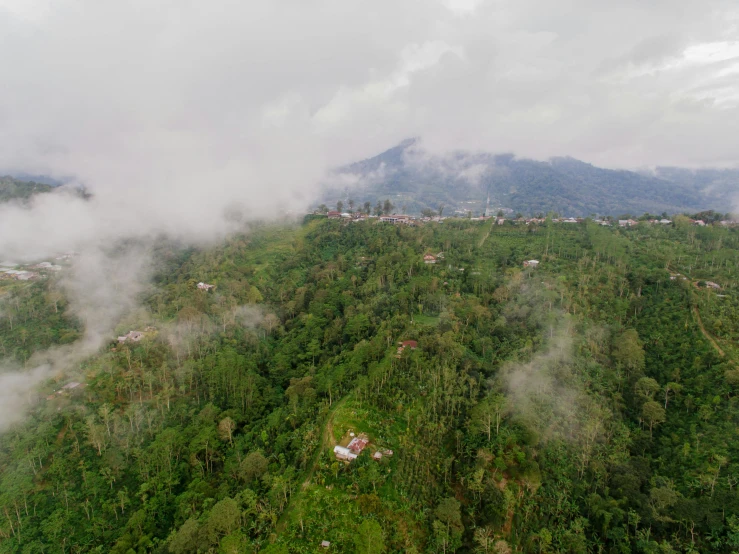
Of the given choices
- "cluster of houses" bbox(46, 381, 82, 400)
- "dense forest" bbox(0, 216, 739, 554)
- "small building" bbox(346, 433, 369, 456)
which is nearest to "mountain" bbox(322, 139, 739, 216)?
"dense forest" bbox(0, 216, 739, 554)

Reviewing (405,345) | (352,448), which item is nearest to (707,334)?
(405,345)

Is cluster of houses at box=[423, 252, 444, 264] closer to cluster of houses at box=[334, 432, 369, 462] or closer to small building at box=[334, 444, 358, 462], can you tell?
cluster of houses at box=[334, 432, 369, 462]

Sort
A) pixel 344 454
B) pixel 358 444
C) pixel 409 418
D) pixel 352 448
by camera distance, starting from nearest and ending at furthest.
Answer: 1. pixel 344 454
2. pixel 352 448
3. pixel 358 444
4. pixel 409 418

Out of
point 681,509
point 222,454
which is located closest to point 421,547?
point 681,509

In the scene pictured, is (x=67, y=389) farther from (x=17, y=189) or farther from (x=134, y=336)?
(x=17, y=189)

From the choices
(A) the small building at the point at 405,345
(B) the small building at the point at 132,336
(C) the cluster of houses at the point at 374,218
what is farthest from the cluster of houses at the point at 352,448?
(C) the cluster of houses at the point at 374,218

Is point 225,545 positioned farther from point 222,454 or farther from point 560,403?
point 560,403

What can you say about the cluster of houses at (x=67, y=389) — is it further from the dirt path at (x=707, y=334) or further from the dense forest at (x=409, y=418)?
the dirt path at (x=707, y=334)
